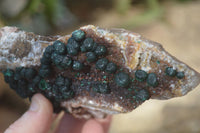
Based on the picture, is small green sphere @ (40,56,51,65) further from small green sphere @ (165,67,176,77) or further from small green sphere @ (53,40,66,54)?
small green sphere @ (165,67,176,77)

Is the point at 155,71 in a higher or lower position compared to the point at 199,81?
higher

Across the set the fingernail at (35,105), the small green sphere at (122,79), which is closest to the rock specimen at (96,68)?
the small green sphere at (122,79)

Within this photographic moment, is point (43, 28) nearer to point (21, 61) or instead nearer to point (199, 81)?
point (21, 61)

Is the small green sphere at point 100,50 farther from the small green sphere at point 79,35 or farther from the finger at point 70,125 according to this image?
the finger at point 70,125

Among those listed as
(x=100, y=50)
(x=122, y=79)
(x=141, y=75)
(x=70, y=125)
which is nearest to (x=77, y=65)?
(x=100, y=50)

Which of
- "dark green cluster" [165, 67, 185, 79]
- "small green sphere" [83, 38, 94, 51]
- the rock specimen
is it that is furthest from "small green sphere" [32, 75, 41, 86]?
"dark green cluster" [165, 67, 185, 79]

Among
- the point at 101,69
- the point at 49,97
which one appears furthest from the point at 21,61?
the point at 101,69
